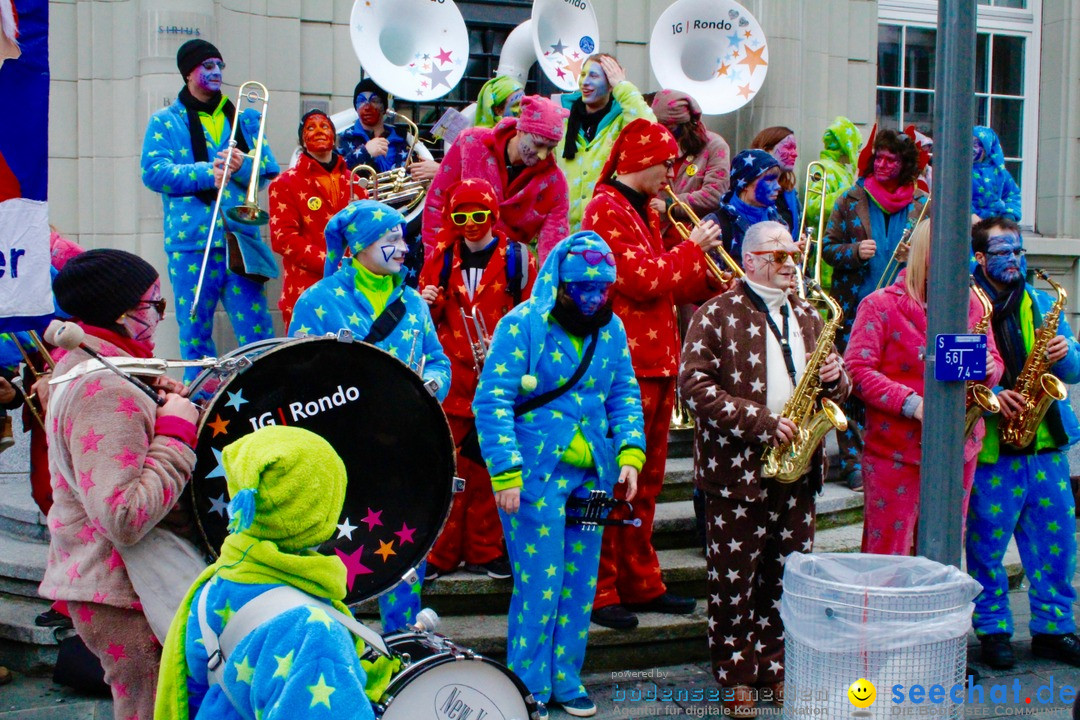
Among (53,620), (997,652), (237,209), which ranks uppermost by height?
(237,209)

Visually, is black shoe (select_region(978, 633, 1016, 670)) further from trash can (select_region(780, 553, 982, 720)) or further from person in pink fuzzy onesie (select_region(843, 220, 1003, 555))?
trash can (select_region(780, 553, 982, 720))

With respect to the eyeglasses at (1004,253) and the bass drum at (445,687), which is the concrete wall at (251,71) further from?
the bass drum at (445,687)

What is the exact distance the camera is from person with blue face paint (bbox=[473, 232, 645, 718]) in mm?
4539

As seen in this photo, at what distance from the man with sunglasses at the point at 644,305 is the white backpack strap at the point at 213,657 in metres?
3.06

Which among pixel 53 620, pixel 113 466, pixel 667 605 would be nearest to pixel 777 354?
pixel 667 605

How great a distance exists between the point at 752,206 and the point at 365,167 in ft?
7.48

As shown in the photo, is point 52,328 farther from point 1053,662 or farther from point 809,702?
point 1053,662

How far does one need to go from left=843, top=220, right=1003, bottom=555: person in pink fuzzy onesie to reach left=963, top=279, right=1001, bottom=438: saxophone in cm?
5

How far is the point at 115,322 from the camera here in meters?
3.44

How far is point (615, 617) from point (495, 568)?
614mm

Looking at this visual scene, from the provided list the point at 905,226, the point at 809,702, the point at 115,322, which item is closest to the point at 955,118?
the point at 809,702

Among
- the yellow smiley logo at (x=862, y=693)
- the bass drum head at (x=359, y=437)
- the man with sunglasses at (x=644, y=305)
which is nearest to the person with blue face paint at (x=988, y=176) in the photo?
the man with sunglasses at (x=644, y=305)

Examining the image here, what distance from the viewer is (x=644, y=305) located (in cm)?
543

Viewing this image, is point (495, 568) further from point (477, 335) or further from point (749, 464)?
point (749, 464)
